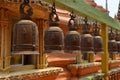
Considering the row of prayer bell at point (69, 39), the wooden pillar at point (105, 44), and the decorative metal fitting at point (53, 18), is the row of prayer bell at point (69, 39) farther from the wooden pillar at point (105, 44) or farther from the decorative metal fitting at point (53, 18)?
the wooden pillar at point (105, 44)

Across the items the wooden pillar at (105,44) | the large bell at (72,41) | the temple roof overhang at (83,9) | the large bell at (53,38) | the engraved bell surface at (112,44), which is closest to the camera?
the large bell at (53,38)

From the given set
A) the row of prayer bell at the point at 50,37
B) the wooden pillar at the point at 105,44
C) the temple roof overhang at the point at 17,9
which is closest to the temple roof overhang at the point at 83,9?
the wooden pillar at the point at 105,44

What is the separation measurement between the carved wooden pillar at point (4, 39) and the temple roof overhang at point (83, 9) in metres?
1.73

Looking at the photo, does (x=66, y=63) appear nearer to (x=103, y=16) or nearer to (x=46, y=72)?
(x=46, y=72)

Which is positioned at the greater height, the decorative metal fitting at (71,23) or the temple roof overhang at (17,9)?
the temple roof overhang at (17,9)

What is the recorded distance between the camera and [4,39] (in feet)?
18.1

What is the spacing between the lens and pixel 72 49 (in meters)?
3.30

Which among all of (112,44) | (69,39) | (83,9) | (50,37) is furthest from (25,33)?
(112,44)

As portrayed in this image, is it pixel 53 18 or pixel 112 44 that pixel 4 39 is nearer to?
pixel 112 44

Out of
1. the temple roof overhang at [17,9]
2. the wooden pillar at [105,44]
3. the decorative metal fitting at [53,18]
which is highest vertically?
the temple roof overhang at [17,9]

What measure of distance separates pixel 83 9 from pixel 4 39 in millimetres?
2023

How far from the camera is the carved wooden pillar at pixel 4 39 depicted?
5.43m

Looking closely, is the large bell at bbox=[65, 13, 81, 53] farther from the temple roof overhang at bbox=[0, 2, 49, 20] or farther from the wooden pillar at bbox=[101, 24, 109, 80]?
the temple roof overhang at bbox=[0, 2, 49, 20]

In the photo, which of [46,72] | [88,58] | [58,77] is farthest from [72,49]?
[88,58]
